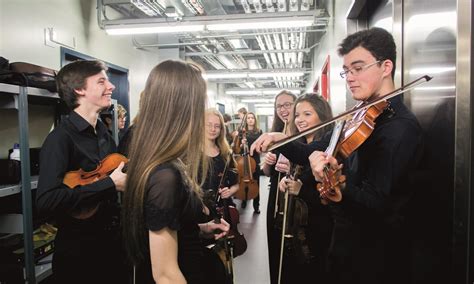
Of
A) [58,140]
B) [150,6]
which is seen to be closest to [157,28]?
[150,6]

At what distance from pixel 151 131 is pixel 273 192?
4.80 feet

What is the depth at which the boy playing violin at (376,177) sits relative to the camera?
3.67ft

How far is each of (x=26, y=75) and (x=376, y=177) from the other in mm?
2426

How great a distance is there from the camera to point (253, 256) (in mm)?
3631

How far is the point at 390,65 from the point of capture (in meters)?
1.27

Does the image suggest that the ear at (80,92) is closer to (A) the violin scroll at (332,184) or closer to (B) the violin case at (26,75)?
(B) the violin case at (26,75)

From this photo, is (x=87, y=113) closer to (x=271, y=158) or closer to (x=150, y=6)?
(x=271, y=158)

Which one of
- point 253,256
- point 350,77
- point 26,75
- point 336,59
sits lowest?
point 253,256

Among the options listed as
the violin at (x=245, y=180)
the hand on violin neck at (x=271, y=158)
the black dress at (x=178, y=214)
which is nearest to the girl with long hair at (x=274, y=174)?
the hand on violin neck at (x=271, y=158)

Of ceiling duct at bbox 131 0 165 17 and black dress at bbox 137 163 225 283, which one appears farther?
ceiling duct at bbox 131 0 165 17

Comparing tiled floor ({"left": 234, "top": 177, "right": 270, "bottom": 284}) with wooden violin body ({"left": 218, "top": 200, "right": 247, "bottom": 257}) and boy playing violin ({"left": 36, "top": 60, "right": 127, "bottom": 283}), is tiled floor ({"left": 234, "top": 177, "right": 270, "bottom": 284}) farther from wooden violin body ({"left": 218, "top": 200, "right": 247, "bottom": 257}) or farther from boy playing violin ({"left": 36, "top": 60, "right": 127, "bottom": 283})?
boy playing violin ({"left": 36, "top": 60, "right": 127, "bottom": 283})

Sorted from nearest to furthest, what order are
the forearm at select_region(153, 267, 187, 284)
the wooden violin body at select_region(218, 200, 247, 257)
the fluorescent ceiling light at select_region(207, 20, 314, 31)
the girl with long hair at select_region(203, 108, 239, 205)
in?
the forearm at select_region(153, 267, 187, 284), the wooden violin body at select_region(218, 200, 247, 257), the girl with long hair at select_region(203, 108, 239, 205), the fluorescent ceiling light at select_region(207, 20, 314, 31)

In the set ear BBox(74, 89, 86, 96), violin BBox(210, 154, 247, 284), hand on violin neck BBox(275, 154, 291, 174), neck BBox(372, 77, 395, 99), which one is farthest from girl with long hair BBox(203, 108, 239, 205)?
neck BBox(372, 77, 395, 99)

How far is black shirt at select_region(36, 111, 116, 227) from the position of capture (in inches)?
60.2
